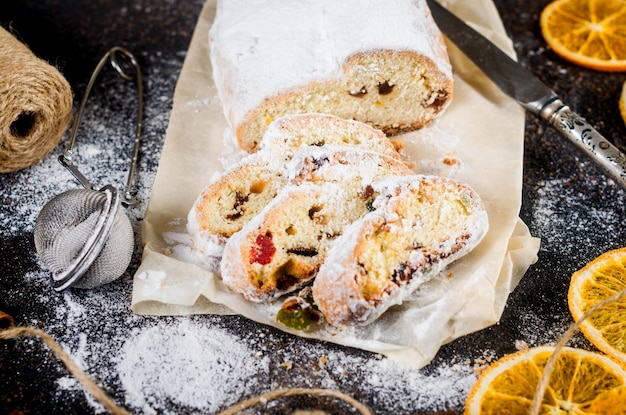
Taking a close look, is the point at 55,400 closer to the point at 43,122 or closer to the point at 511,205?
the point at 43,122

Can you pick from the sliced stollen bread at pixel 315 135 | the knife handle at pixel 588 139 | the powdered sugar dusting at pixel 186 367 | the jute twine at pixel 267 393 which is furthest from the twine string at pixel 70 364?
the knife handle at pixel 588 139

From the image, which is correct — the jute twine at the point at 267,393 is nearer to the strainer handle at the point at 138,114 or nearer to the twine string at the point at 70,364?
the twine string at the point at 70,364

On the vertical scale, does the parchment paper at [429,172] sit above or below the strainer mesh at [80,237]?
below

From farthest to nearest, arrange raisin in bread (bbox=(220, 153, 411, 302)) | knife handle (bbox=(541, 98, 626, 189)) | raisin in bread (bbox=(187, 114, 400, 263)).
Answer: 1. knife handle (bbox=(541, 98, 626, 189))
2. raisin in bread (bbox=(187, 114, 400, 263))
3. raisin in bread (bbox=(220, 153, 411, 302))

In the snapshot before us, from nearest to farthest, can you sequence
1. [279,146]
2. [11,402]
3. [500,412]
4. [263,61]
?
[500,412], [11,402], [279,146], [263,61]

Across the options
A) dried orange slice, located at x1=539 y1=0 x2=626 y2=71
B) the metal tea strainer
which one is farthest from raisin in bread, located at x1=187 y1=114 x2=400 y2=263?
dried orange slice, located at x1=539 y1=0 x2=626 y2=71

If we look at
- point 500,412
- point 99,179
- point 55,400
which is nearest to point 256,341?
point 55,400

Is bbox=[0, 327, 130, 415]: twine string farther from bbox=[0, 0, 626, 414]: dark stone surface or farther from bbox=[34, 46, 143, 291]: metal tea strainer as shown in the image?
bbox=[34, 46, 143, 291]: metal tea strainer
